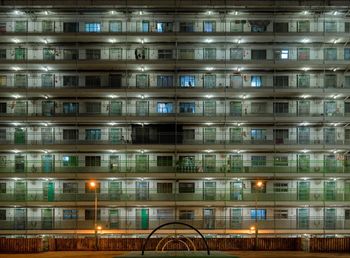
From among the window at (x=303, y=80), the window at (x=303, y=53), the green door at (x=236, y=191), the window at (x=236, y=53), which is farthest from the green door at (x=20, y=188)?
the window at (x=303, y=53)

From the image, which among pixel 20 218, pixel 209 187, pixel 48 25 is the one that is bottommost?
pixel 20 218

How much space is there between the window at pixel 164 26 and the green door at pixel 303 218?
69.9ft

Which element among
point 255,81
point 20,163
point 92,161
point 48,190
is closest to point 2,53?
point 20,163

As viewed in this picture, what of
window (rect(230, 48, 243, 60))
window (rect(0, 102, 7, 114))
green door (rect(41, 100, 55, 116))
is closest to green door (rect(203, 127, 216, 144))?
window (rect(230, 48, 243, 60))

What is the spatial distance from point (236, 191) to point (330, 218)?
358 inches

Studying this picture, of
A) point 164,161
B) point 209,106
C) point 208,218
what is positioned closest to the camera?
point 208,218

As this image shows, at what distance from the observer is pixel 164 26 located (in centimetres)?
4603

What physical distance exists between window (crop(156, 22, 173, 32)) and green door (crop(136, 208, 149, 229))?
57.1 ft

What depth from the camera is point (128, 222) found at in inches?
1718

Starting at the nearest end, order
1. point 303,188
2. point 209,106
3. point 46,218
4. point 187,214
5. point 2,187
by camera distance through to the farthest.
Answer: point 46,218 → point 187,214 → point 303,188 → point 2,187 → point 209,106

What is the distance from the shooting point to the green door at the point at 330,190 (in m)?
43.8

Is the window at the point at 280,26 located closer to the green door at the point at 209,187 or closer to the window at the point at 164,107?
the window at the point at 164,107

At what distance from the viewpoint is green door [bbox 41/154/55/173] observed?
4462 centimetres

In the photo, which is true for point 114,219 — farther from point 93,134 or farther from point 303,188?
point 303,188
